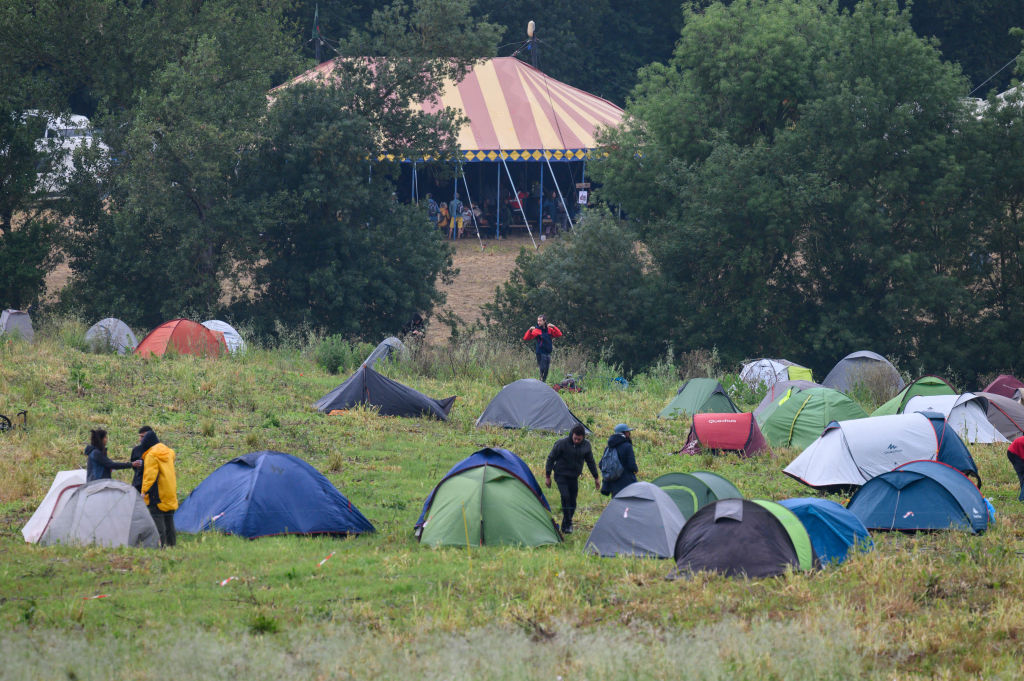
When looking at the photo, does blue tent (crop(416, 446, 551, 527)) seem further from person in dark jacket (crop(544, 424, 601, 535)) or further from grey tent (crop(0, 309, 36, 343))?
grey tent (crop(0, 309, 36, 343))

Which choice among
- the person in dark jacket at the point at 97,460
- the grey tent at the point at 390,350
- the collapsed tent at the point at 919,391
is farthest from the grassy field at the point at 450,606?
the grey tent at the point at 390,350

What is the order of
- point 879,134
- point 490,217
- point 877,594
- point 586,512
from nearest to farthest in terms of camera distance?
point 877,594
point 586,512
point 879,134
point 490,217

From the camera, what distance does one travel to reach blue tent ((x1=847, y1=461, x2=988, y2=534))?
13.4 m

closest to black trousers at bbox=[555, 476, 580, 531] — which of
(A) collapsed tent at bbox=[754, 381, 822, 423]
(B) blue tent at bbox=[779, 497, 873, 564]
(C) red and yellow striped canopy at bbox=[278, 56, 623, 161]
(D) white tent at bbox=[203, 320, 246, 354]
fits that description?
(B) blue tent at bbox=[779, 497, 873, 564]

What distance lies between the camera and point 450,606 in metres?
9.62

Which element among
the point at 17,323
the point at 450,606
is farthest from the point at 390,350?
the point at 450,606

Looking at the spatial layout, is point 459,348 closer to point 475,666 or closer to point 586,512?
point 586,512

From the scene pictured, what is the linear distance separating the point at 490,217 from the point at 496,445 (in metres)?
25.9

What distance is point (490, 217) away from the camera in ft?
141

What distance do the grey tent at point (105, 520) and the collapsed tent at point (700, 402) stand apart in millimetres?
12119

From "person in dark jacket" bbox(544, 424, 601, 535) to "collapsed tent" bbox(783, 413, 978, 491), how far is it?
477 centimetres

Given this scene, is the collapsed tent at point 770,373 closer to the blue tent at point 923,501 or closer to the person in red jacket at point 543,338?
the person in red jacket at point 543,338

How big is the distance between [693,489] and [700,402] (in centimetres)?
843

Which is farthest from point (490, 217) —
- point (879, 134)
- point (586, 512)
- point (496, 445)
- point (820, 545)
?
point (820, 545)
